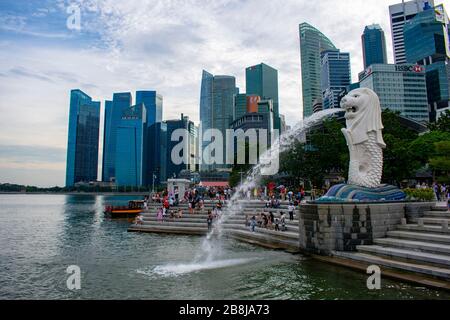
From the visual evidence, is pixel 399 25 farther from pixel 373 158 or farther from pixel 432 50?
pixel 373 158

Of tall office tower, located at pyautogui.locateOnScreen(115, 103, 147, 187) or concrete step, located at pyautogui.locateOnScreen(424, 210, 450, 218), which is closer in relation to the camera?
concrete step, located at pyautogui.locateOnScreen(424, 210, 450, 218)

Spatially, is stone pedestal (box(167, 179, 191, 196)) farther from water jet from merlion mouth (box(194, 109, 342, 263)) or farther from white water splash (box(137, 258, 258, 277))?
white water splash (box(137, 258, 258, 277))

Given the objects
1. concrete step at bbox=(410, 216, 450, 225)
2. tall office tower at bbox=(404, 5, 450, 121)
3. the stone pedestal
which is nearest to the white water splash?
concrete step at bbox=(410, 216, 450, 225)

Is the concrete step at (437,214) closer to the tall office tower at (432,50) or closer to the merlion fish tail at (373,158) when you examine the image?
the merlion fish tail at (373,158)

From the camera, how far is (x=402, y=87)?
128 m

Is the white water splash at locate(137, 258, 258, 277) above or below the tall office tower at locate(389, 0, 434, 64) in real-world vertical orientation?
below

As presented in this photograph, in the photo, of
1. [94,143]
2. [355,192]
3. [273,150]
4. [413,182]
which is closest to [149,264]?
[355,192]

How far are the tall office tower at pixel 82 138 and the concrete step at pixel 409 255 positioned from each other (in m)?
156

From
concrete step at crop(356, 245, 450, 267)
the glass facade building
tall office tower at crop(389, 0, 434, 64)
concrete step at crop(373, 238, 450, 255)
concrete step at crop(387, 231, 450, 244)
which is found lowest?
concrete step at crop(356, 245, 450, 267)

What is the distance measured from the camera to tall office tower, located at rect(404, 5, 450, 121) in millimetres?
145125

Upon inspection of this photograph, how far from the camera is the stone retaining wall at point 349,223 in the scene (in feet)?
53.9
